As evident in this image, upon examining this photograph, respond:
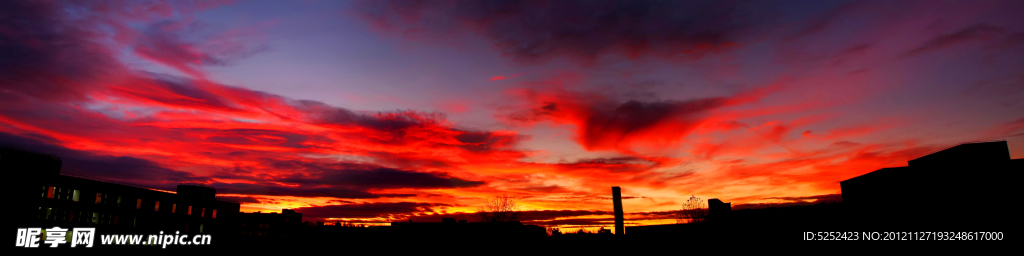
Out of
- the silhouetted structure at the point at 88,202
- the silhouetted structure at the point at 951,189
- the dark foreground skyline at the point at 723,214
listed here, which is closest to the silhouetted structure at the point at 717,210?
the dark foreground skyline at the point at 723,214

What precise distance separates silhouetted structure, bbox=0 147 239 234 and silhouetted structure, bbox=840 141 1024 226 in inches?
4881

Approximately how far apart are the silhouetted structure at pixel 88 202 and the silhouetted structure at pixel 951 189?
4881 inches

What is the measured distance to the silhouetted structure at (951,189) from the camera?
53.7 meters

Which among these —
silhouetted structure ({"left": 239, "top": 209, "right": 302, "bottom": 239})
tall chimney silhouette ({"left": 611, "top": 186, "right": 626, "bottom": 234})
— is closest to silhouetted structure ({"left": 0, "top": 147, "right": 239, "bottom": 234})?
silhouetted structure ({"left": 239, "top": 209, "right": 302, "bottom": 239})

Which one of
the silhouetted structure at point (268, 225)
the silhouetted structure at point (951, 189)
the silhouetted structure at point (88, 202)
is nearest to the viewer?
the silhouetted structure at point (951, 189)

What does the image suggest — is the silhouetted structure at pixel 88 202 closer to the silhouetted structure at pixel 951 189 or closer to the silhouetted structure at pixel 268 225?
the silhouetted structure at pixel 268 225

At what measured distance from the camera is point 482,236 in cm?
8056

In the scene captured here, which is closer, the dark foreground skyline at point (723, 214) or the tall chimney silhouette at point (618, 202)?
the dark foreground skyline at point (723, 214)

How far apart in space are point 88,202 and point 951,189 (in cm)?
13196

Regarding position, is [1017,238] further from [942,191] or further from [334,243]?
[334,243]

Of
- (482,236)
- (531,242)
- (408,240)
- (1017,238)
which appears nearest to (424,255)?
(408,240)

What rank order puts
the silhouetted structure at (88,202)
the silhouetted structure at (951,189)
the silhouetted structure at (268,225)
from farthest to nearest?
the silhouetted structure at (268,225) < the silhouetted structure at (88,202) < the silhouetted structure at (951,189)

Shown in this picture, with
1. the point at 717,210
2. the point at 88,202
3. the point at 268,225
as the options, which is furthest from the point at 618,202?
→ the point at 268,225

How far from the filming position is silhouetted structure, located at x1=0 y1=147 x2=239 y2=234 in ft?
296
